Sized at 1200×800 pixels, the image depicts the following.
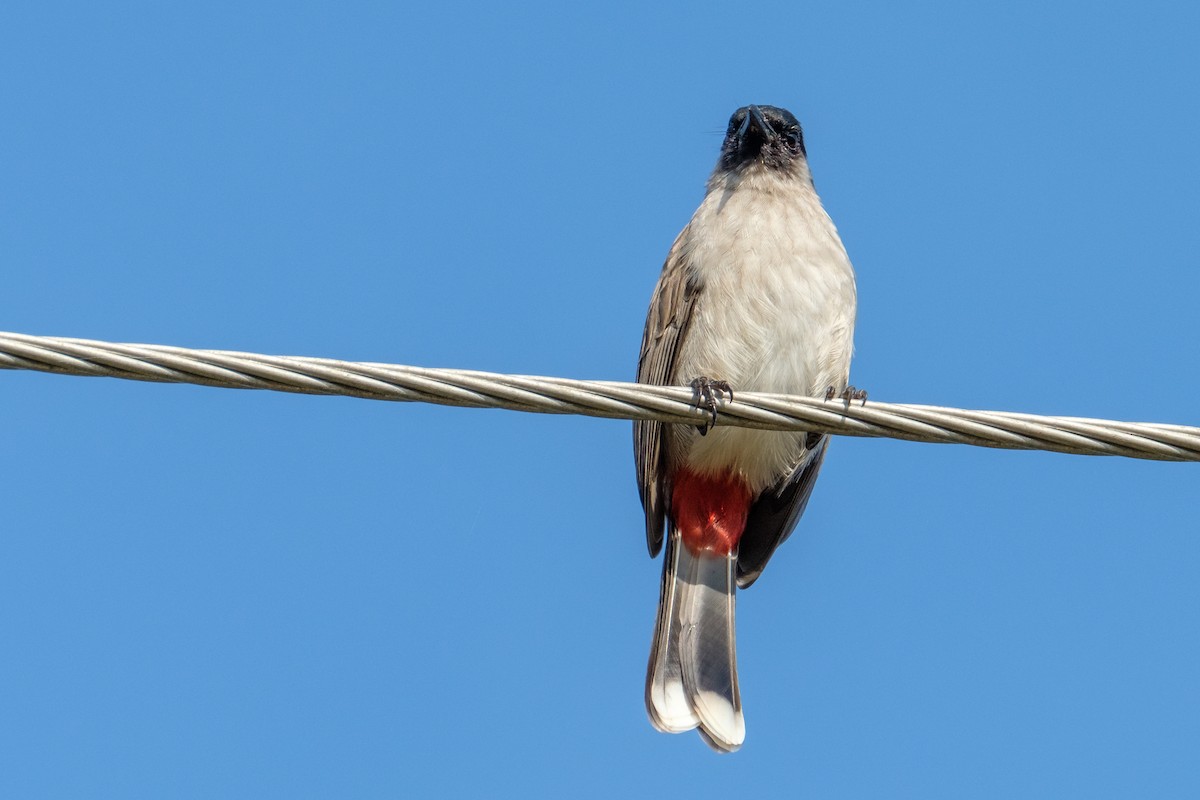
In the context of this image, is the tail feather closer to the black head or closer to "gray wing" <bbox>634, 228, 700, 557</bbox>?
"gray wing" <bbox>634, 228, 700, 557</bbox>

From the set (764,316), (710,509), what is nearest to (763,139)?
(764,316)

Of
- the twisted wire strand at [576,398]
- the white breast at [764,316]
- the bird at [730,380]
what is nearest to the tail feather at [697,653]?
the bird at [730,380]

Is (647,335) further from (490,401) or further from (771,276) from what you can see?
(490,401)

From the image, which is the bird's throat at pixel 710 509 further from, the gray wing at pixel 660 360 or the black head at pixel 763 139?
the black head at pixel 763 139

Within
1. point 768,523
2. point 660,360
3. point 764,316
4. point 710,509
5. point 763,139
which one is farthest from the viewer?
point 763,139

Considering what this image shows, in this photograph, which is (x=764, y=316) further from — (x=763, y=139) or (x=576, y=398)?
(x=576, y=398)
